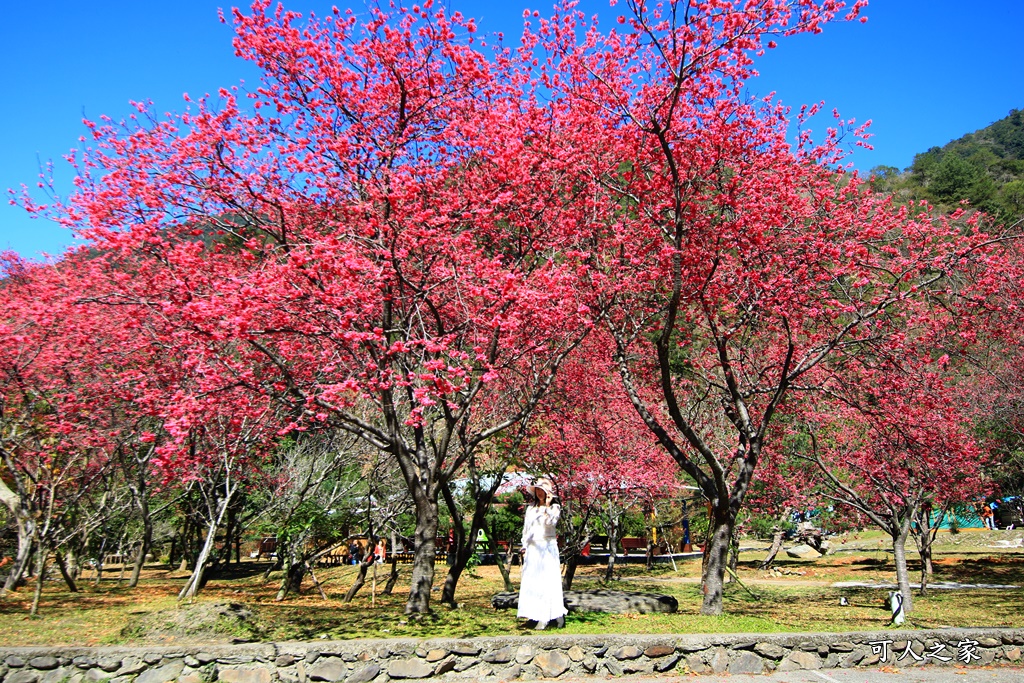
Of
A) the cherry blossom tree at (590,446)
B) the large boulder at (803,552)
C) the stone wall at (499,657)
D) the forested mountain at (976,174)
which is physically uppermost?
the forested mountain at (976,174)

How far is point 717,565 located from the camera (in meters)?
8.55

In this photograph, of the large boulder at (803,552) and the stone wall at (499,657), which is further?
the large boulder at (803,552)

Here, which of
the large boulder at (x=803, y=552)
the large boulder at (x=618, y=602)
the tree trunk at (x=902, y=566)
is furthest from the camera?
the large boulder at (x=803, y=552)

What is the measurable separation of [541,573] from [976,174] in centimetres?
6060

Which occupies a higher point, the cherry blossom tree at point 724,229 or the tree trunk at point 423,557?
the cherry blossom tree at point 724,229

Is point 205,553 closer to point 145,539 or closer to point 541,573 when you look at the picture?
point 145,539

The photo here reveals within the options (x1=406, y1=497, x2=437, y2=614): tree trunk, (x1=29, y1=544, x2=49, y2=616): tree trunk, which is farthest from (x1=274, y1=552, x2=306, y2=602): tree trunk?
(x1=406, y1=497, x2=437, y2=614): tree trunk

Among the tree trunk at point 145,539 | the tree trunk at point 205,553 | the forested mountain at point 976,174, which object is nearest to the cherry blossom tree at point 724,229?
the forested mountain at point 976,174

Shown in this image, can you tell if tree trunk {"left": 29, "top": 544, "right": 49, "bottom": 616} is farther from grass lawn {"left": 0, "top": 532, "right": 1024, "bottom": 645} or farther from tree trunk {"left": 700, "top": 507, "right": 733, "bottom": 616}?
tree trunk {"left": 700, "top": 507, "right": 733, "bottom": 616}

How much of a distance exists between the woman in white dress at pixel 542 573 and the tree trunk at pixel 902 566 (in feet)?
20.3

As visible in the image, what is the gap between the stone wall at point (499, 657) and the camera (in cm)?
570

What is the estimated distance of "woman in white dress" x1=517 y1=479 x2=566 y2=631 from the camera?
23.8 ft

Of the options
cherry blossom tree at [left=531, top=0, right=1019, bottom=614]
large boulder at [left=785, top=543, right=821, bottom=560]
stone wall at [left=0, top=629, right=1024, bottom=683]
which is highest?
cherry blossom tree at [left=531, top=0, right=1019, bottom=614]

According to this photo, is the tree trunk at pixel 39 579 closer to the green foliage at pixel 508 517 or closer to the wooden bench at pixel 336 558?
the green foliage at pixel 508 517
